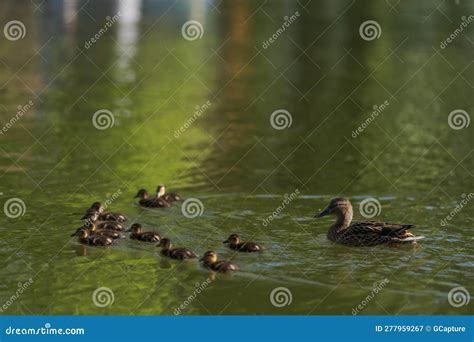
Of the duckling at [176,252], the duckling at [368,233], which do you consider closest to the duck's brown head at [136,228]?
the duckling at [176,252]

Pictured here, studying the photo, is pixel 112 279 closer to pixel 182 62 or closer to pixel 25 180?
pixel 25 180

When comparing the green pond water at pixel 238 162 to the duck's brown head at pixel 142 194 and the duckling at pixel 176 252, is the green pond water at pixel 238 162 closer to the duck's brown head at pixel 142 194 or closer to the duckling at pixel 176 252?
the duckling at pixel 176 252

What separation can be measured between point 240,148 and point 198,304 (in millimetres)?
7837

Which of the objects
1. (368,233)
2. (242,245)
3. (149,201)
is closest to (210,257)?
(242,245)

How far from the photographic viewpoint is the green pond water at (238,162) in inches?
455

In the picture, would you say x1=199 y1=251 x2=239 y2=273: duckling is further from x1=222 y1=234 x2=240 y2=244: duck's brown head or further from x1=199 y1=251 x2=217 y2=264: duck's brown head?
x1=222 y1=234 x2=240 y2=244: duck's brown head

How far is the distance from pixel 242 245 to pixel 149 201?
2601 mm

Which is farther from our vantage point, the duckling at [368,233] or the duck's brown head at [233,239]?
the duckling at [368,233]

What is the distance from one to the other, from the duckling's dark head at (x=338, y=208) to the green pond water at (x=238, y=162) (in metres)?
0.27

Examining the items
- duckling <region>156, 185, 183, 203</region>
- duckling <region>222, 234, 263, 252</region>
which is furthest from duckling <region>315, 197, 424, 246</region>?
duckling <region>156, 185, 183, 203</region>

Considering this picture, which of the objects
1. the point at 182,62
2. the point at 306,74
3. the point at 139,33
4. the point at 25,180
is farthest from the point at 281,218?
the point at 139,33

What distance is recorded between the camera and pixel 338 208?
543 inches

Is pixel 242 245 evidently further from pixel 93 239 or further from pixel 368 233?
pixel 93 239

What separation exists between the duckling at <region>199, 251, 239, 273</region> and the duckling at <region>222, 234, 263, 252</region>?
20.7 inches
